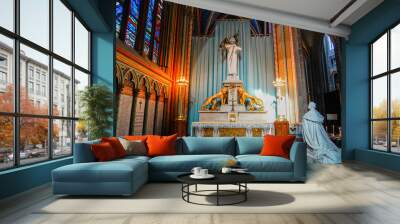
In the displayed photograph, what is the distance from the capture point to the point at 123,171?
4.02m

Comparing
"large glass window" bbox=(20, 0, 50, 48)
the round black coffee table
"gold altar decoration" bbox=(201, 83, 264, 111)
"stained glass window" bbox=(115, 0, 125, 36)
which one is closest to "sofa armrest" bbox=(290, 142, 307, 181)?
the round black coffee table

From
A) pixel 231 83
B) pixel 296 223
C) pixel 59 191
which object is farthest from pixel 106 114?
pixel 231 83

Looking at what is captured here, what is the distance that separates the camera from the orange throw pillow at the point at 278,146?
534 centimetres

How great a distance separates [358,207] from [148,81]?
7.17 m

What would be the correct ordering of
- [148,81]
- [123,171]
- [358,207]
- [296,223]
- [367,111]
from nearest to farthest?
[296,223] < [358,207] < [123,171] < [367,111] < [148,81]

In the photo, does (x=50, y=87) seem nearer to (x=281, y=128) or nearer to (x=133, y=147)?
(x=133, y=147)

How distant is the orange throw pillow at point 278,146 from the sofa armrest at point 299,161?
0.63 feet

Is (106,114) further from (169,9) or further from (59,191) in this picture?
(169,9)

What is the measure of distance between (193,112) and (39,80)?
8030mm

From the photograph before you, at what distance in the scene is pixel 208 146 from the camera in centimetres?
576

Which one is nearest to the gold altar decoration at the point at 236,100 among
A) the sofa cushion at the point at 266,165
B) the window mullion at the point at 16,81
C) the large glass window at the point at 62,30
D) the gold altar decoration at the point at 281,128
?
the gold altar decoration at the point at 281,128

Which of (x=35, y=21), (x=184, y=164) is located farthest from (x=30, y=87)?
(x=184, y=164)

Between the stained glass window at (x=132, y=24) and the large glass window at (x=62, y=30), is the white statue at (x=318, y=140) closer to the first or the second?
the stained glass window at (x=132, y=24)

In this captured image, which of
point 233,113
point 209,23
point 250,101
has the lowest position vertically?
point 233,113
